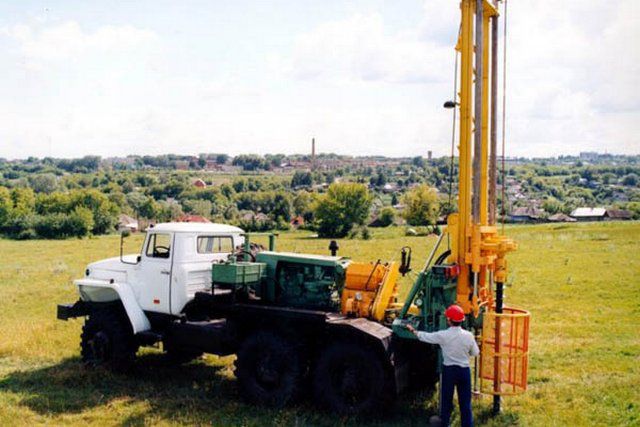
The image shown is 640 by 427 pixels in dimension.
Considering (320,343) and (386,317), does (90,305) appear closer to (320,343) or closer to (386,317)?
(320,343)

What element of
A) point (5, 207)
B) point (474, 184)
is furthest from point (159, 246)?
point (5, 207)

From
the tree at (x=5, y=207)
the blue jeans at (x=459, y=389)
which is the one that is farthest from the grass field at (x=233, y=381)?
the tree at (x=5, y=207)

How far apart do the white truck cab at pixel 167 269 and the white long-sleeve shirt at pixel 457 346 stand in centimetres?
539

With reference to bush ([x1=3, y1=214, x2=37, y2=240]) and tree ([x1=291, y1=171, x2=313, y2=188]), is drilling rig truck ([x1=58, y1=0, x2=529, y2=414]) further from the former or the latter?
tree ([x1=291, y1=171, x2=313, y2=188])

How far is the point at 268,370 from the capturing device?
10.5m

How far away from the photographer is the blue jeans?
864 centimetres

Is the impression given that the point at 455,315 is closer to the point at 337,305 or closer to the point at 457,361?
the point at 457,361

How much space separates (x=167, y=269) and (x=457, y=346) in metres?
6.05

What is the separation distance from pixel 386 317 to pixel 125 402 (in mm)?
4770

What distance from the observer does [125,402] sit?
10.7 meters

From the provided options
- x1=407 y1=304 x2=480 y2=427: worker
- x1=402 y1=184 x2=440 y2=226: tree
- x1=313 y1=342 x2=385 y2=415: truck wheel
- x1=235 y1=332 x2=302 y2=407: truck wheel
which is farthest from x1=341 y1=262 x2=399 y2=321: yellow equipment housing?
x1=402 y1=184 x2=440 y2=226: tree

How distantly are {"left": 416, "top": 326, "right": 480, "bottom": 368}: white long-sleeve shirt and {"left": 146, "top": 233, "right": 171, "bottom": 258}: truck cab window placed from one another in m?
5.89

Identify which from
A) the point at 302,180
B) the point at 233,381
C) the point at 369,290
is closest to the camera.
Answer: the point at 369,290

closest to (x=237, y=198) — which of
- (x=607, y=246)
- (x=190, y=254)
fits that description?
(x=607, y=246)
